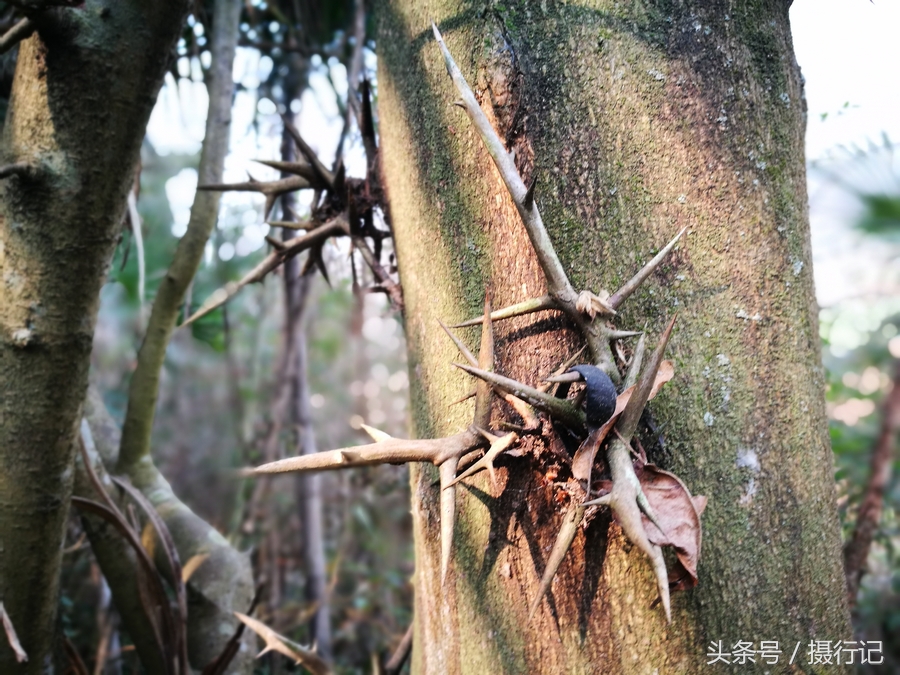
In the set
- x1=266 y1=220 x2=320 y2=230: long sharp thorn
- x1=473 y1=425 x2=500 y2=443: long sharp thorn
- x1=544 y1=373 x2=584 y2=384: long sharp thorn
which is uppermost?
x1=266 y1=220 x2=320 y2=230: long sharp thorn

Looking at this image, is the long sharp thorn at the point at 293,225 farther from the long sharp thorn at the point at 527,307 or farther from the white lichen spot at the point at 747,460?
the white lichen spot at the point at 747,460

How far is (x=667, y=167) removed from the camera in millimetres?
635

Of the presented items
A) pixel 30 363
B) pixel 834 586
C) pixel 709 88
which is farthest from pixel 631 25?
pixel 30 363

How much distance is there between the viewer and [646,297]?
614mm

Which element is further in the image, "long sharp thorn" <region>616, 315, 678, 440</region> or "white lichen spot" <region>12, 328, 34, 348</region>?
"white lichen spot" <region>12, 328, 34, 348</region>

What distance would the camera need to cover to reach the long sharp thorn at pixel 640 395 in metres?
0.51

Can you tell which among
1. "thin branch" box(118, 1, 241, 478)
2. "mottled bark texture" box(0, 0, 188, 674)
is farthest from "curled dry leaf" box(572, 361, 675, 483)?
"thin branch" box(118, 1, 241, 478)

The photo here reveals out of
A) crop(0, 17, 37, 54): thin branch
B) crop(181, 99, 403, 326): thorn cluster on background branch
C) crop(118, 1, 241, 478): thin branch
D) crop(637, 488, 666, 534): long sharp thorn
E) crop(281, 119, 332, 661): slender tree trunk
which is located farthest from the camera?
crop(281, 119, 332, 661): slender tree trunk

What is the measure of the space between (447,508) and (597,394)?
171mm

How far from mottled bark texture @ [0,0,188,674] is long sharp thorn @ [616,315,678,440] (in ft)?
2.76

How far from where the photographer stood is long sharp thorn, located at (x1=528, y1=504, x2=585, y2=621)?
500 millimetres

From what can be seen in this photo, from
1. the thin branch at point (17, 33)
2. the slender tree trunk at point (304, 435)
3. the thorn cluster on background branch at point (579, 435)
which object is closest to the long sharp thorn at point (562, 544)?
the thorn cluster on background branch at point (579, 435)

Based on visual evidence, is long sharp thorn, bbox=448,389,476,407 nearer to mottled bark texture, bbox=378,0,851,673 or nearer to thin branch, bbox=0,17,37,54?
mottled bark texture, bbox=378,0,851,673

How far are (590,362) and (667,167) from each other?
0.22 meters
